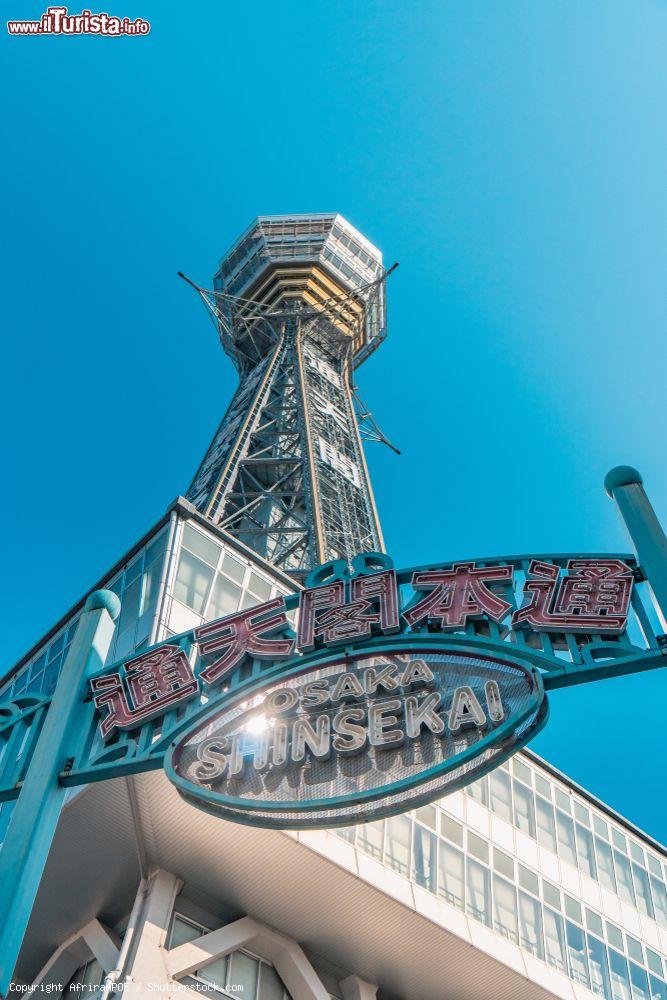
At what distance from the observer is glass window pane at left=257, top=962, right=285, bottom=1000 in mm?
18922

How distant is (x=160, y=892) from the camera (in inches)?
720

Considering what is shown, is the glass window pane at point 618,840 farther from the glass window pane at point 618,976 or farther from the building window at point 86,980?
the building window at point 86,980

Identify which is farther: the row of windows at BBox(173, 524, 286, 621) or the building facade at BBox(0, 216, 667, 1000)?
the row of windows at BBox(173, 524, 286, 621)

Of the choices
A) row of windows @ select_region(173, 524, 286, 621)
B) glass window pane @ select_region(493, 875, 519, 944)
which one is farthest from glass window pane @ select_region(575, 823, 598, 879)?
row of windows @ select_region(173, 524, 286, 621)

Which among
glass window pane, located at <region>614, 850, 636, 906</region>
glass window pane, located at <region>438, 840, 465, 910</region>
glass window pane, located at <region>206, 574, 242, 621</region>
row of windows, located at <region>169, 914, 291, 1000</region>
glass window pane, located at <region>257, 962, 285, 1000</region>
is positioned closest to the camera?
row of windows, located at <region>169, 914, 291, 1000</region>

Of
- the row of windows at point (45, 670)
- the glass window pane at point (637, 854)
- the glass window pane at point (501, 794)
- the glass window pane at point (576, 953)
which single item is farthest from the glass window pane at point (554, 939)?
the row of windows at point (45, 670)

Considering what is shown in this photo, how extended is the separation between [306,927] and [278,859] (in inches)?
90.5

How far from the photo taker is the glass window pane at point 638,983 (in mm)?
23375

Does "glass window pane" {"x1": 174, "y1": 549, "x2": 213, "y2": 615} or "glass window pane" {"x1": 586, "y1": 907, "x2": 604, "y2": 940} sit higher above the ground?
"glass window pane" {"x1": 174, "y1": 549, "x2": 213, "y2": 615}

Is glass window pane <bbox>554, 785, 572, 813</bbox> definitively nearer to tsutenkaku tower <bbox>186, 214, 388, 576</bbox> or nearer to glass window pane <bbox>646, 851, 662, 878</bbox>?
glass window pane <bbox>646, 851, 662, 878</bbox>

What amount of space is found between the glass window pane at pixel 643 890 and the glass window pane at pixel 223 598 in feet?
45.7

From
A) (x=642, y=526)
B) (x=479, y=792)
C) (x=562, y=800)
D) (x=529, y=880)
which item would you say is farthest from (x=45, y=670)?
(x=642, y=526)

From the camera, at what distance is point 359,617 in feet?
36.7

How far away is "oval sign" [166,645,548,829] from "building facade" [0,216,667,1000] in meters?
7.49
